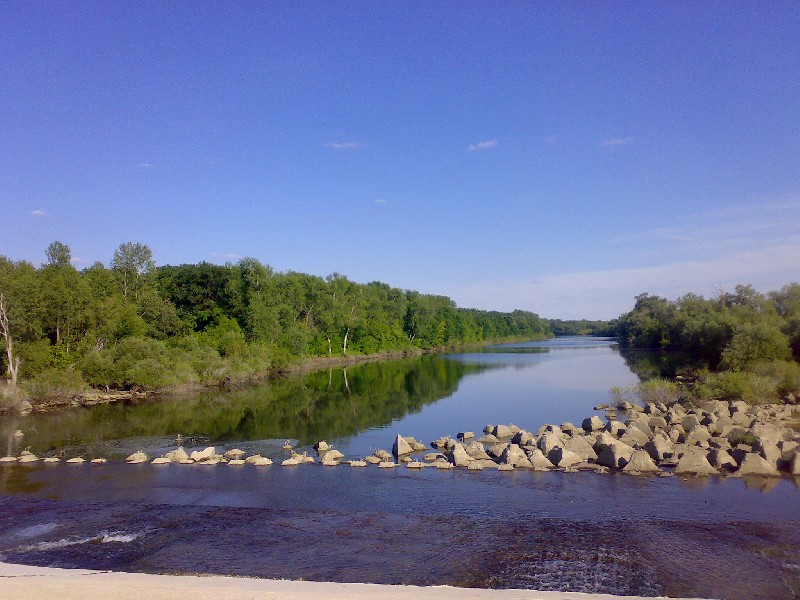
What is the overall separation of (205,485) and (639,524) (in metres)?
15.2

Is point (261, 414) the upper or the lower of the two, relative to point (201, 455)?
lower

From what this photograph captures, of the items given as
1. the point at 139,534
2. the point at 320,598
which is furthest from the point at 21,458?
the point at 320,598

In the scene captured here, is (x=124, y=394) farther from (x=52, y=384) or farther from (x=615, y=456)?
(x=615, y=456)

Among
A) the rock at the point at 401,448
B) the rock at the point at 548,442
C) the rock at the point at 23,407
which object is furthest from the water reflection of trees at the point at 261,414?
the rock at the point at 548,442

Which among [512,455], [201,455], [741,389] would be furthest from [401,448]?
[741,389]

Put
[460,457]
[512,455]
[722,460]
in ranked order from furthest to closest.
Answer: [460,457] → [512,455] → [722,460]

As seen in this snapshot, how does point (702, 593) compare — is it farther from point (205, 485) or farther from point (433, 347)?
point (433, 347)

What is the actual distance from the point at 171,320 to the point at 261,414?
24.1 m

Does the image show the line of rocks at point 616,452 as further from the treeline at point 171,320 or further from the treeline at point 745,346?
the treeline at point 171,320

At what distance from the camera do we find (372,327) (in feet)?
323

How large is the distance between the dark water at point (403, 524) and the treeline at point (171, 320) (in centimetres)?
1477

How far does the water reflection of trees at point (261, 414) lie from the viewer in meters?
→ 31.8

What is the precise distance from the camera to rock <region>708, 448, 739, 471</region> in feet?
72.1

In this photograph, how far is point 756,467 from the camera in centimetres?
2111
